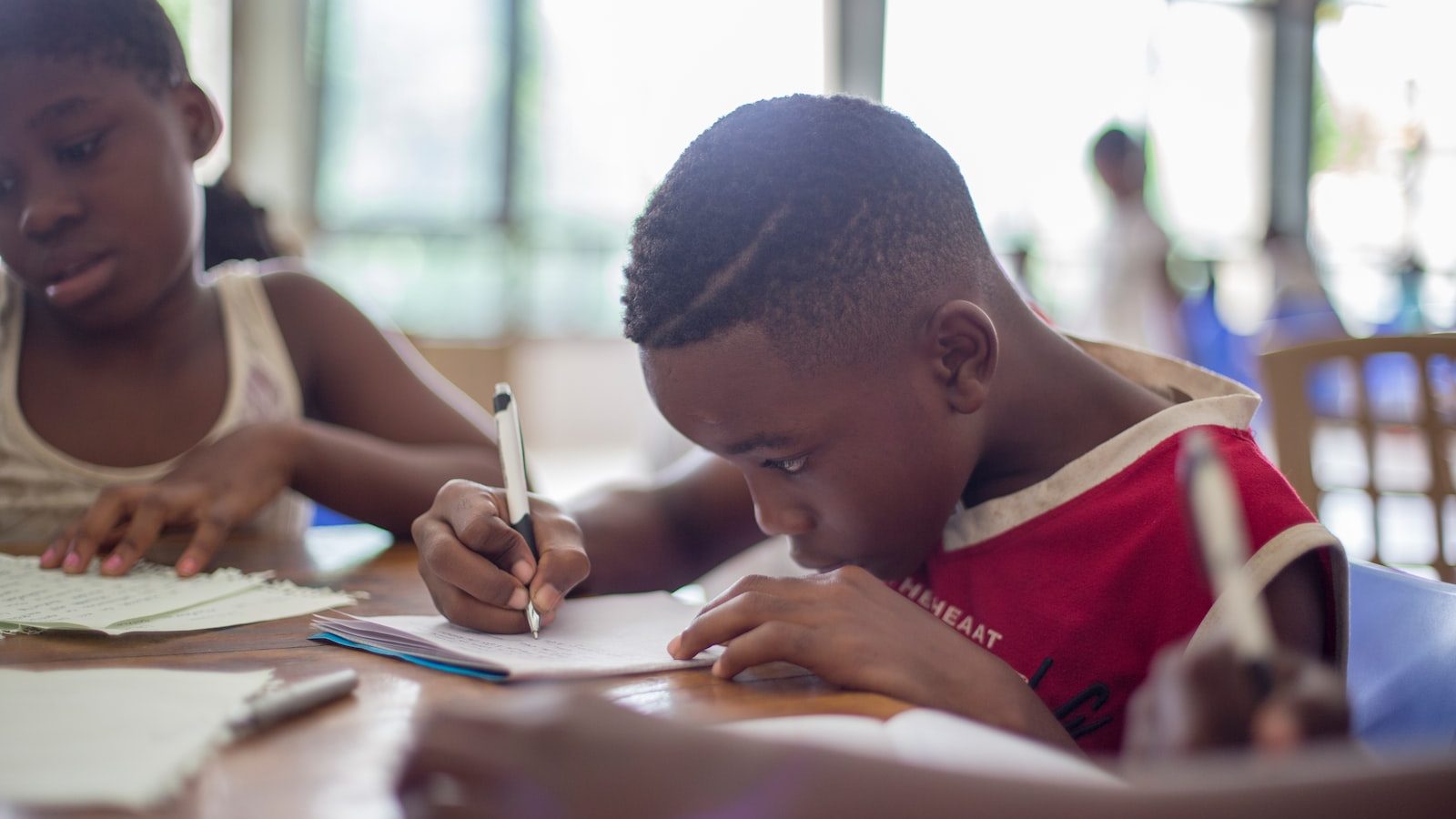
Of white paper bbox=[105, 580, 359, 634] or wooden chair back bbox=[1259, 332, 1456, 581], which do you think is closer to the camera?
white paper bbox=[105, 580, 359, 634]

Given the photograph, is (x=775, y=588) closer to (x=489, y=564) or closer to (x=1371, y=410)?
(x=489, y=564)

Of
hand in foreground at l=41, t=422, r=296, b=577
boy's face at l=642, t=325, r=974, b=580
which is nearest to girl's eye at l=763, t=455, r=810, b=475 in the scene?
boy's face at l=642, t=325, r=974, b=580

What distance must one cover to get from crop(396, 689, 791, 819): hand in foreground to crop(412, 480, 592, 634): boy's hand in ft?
1.21

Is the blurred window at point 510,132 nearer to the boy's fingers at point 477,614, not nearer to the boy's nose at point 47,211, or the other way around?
the boy's nose at point 47,211

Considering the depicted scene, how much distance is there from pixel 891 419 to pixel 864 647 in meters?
0.22

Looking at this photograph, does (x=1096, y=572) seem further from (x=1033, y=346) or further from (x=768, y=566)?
(x=768, y=566)

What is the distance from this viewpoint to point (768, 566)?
5.45ft

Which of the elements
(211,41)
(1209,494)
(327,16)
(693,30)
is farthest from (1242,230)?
(1209,494)

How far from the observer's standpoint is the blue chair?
0.63 meters

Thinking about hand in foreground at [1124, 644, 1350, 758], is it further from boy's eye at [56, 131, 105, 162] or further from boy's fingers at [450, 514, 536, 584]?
boy's eye at [56, 131, 105, 162]

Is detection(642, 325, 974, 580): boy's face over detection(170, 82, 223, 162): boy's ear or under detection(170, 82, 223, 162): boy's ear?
under

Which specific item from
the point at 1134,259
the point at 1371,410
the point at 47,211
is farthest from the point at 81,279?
the point at 1134,259

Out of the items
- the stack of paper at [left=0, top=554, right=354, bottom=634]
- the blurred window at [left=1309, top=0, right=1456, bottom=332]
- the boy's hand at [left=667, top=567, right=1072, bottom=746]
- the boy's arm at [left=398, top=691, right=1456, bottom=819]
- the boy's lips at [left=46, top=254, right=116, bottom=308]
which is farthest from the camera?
the blurred window at [left=1309, top=0, right=1456, bottom=332]

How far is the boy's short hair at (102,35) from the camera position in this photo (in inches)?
37.7
